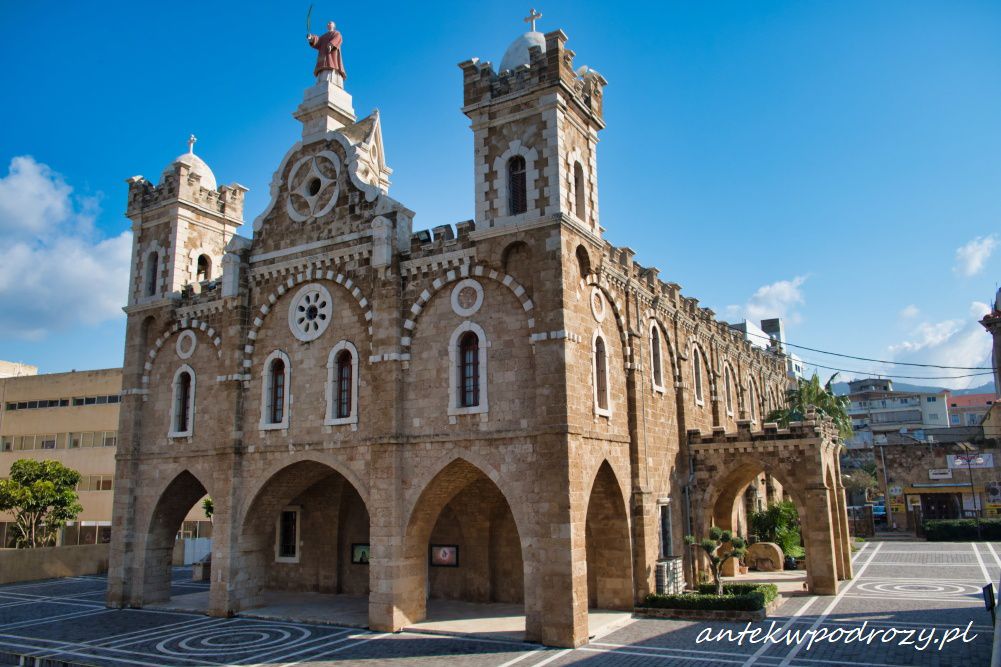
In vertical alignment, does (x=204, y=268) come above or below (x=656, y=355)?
above

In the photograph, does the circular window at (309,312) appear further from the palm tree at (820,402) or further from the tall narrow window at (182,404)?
the palm tree at (820,402)

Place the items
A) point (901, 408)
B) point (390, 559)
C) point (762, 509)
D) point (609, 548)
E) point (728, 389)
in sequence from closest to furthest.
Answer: point (390, 559) < point (609, 548) < point (728, 389) < point (762, 509) < point (901, 408)

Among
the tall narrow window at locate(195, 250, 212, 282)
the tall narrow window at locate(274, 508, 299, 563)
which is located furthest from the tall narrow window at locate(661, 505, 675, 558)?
the tall narrow window at locate(195, 250, 212, 282)

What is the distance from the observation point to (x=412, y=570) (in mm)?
20766

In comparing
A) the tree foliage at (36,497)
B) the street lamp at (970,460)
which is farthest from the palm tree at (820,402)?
the tree foliage at (36,497)

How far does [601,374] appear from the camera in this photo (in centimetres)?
2181

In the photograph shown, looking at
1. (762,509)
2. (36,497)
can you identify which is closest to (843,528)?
(762,509)

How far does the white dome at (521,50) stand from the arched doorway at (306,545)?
13.9 metres

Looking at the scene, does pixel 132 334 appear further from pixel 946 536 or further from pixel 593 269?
pixel 946 536

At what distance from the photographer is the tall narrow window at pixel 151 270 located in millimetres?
28438

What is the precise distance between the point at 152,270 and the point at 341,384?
11008 mm

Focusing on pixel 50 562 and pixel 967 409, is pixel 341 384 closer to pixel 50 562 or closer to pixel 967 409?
pixel 50 562

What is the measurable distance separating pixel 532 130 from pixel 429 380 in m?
7.72

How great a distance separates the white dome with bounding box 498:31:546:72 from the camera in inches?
850
